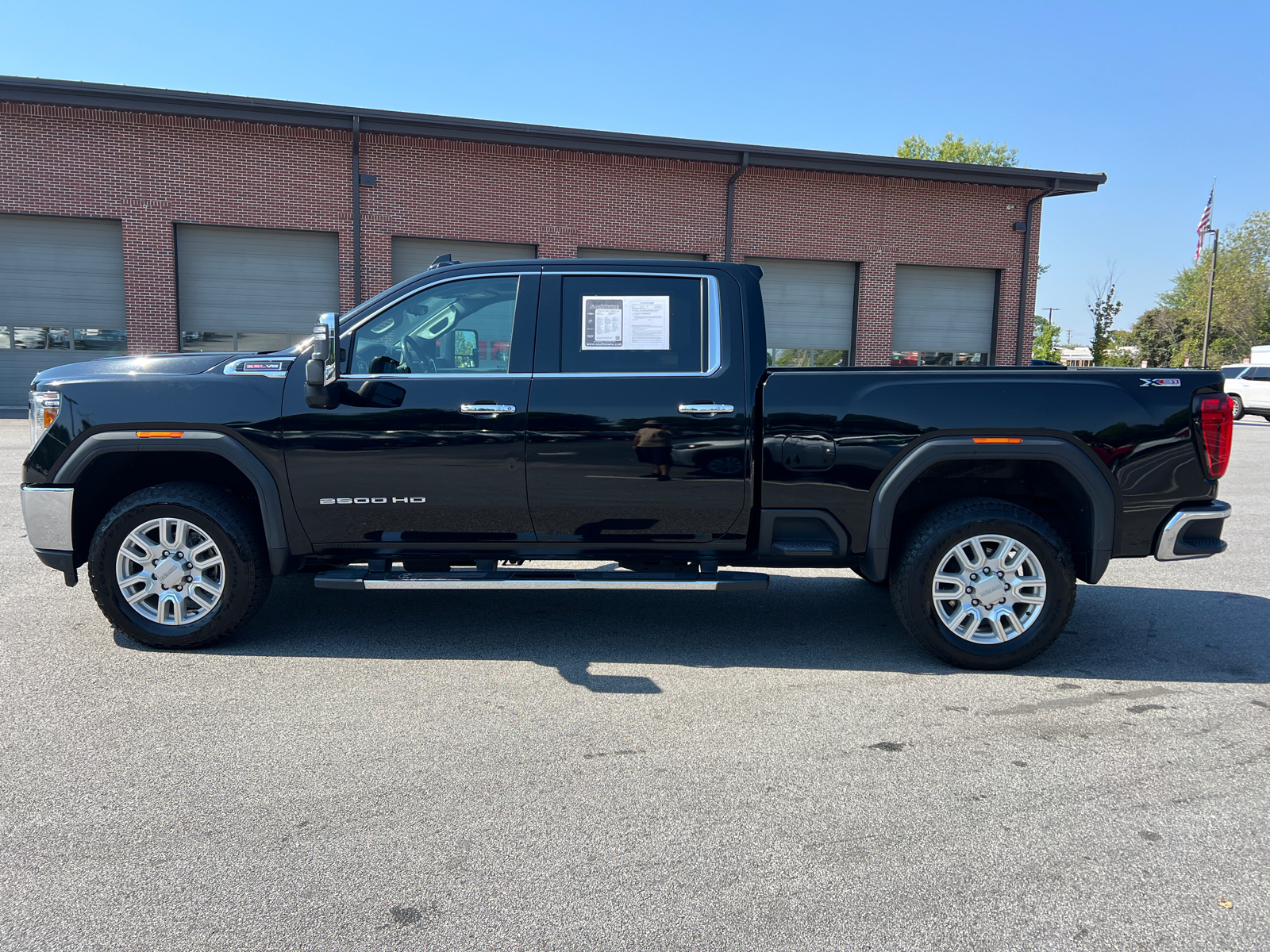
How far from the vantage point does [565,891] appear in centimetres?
257

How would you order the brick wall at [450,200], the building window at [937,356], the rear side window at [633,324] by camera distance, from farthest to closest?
1. the building window at [937,356]
2. the brick wall at [450,200]
3. the rear side window at [633,324]

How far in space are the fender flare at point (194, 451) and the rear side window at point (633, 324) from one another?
1.65 metres

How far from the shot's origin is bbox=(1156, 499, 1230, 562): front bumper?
4520mm

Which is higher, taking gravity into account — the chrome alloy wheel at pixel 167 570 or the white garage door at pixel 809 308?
the white garage door at pixel 809 308

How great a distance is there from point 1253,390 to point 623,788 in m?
31.3

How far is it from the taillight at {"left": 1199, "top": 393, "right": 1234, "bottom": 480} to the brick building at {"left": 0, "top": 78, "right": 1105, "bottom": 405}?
62.6ft

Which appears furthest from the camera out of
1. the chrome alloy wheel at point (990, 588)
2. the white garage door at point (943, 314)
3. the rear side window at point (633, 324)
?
the white garage door at point (943, 314)

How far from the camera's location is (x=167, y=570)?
184 inches

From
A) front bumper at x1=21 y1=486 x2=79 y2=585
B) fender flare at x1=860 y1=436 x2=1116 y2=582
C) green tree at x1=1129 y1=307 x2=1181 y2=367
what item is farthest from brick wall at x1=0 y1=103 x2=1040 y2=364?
green tree at x1=1129 y1=307 x2=1181 y2=367

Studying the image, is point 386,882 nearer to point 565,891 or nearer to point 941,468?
point 565,891

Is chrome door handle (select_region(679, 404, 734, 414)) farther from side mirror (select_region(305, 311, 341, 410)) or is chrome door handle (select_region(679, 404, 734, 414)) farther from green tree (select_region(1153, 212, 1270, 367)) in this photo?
green tree (select_region(1153, 212, 1270, 367))

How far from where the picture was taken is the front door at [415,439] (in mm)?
4543

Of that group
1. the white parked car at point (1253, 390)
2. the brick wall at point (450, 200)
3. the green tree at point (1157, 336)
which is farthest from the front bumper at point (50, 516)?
the green tree at point (1157, 336)

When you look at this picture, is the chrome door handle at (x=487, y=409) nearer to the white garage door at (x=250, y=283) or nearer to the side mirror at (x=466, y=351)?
the side mirror at (x=466, y=351)
